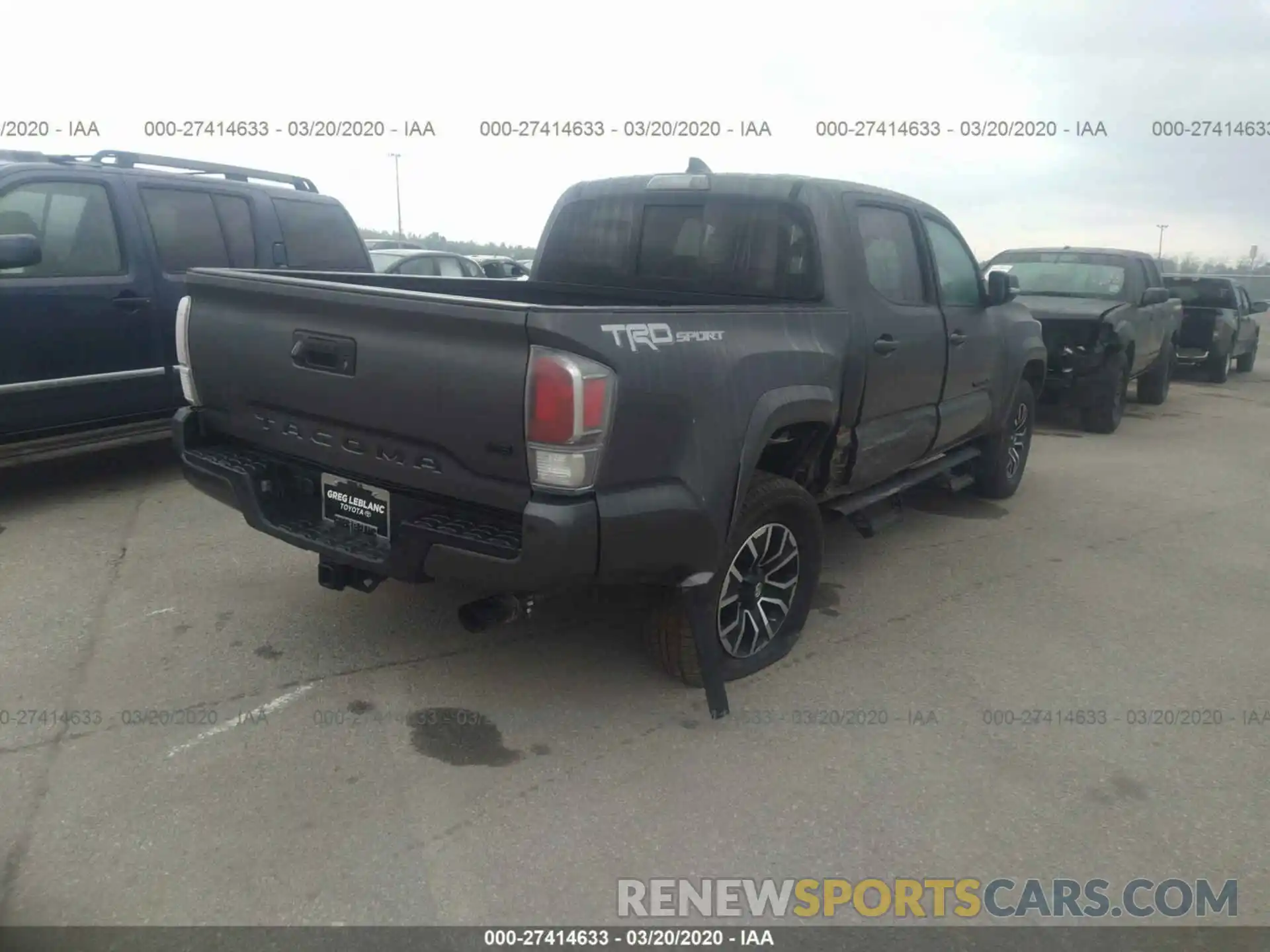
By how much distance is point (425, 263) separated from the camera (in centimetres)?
1154

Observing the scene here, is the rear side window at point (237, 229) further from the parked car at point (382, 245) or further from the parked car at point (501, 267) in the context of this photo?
the parked car at point (382, 245)

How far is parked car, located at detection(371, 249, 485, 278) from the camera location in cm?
1122

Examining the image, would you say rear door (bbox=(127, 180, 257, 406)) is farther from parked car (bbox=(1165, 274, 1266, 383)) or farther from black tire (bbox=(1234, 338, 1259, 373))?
black tire (bbox=(1234, 338, 1259, 373))

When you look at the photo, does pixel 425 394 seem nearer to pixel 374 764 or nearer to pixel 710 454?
pixel 710 454

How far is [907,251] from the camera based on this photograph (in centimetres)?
494

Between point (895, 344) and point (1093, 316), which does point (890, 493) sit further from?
point (1093, 316)

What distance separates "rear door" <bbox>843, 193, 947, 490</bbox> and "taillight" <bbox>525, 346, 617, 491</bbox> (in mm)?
1693

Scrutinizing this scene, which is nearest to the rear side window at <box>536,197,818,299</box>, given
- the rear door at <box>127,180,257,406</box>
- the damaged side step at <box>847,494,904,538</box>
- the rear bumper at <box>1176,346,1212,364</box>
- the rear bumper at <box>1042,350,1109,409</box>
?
the damaged side step at <box>847,494,904,538</box>

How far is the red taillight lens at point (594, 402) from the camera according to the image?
2811 millimetres

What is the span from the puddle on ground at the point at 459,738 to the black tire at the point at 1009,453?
173 inches

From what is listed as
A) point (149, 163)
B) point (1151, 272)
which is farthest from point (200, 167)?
point (1151, 272)

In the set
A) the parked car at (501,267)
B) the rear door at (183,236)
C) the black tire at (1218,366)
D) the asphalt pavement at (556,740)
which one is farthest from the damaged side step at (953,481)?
the black tire at (1218,366)

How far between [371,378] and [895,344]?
2523 mm
